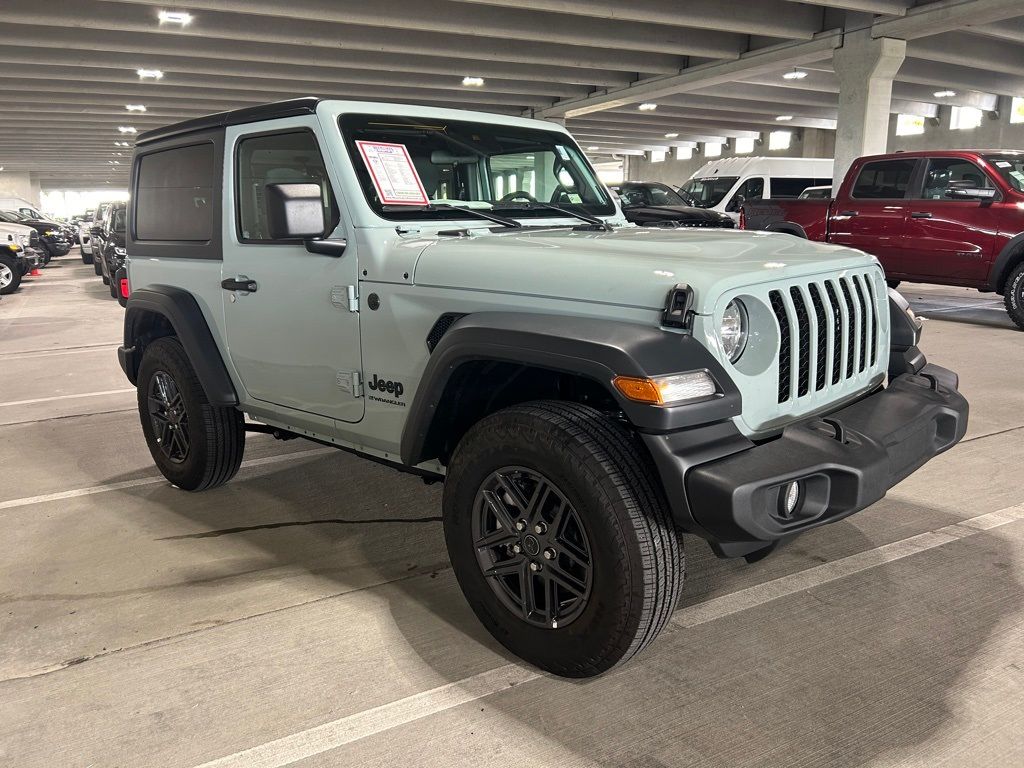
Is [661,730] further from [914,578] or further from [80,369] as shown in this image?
[80,369]

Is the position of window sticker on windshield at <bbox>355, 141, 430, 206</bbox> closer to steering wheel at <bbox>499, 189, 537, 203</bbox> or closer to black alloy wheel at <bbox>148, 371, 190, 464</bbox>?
steering wheel at <bbox>499, 189, 537, 203</bbox>

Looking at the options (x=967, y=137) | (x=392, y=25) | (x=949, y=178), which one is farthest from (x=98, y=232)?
(x=967, y=137)

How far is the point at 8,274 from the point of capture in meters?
14.3

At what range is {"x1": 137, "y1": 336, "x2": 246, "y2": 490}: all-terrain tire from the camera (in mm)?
3912

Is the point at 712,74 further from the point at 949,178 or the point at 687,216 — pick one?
the point at 949,178

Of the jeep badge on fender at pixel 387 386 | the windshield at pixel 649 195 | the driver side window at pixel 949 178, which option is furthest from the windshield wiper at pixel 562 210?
the windshield at pixel 649 195

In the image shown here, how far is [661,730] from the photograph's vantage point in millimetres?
2295

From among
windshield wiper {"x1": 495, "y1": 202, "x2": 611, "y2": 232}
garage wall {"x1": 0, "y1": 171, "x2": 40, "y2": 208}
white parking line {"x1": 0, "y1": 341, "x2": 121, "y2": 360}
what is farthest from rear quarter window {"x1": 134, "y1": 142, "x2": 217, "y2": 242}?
garage wall {"x1": 0, "y1": 171, "x2": 40, "y2": 208}

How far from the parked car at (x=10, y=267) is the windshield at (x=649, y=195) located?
36.5ft

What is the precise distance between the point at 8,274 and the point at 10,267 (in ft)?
0.44

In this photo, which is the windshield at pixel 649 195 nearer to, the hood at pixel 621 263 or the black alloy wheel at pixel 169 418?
the black alloy wheel at pixel 169 418

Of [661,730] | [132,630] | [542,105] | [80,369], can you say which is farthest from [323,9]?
[661,730]

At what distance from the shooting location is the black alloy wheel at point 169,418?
4.08m

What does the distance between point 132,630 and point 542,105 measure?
70.5ft
